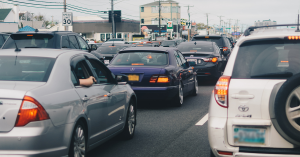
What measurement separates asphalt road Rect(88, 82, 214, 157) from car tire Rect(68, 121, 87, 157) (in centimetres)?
96

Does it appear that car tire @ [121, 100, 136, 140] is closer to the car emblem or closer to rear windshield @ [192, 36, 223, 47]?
the car emblem

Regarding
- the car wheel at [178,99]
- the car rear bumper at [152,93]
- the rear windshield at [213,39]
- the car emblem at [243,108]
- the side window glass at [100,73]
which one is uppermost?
the rear windshield at [213,39]

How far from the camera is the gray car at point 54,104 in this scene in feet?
13.2

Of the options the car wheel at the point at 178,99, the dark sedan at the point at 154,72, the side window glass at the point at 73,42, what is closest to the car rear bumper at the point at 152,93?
the dark sedan at the point at 154,72

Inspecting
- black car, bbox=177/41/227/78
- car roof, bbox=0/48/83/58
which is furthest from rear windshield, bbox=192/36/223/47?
car roof, bbox=0/48/83/58

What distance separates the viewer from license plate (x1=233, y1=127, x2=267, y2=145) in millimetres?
4125

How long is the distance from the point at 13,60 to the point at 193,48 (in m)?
12.0

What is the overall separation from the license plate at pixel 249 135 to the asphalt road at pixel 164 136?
5.86 feet

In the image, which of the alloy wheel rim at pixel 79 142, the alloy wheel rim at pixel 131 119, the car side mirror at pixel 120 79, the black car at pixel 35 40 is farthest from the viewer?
the black car at pixel 35 40

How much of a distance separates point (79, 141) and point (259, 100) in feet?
6.99

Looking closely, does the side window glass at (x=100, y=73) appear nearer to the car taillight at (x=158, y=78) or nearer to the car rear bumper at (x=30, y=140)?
the car rear bumper at (x=30, y=140)

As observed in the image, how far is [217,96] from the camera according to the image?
4.45 meters

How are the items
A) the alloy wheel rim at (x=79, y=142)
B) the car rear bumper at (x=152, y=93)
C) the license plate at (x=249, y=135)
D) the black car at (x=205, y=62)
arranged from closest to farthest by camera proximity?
the license plate at (x=249, y=135)
the alloy wheel rim at (x=79, y=142)
the car rear bumper at (x=152, y=93)
the black car at (x=205, y=62)

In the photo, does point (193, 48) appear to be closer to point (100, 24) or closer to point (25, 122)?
point (25, 122)
